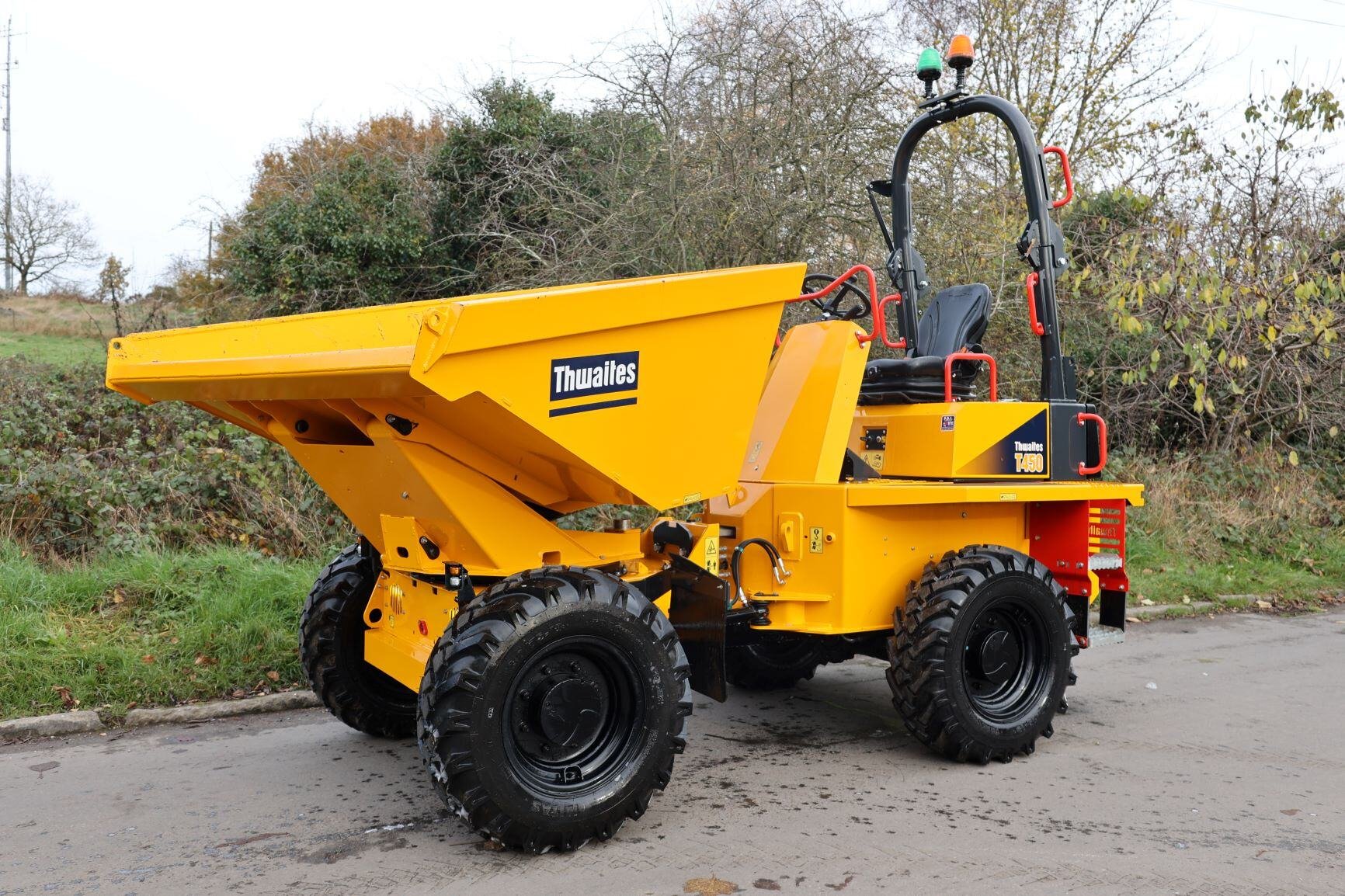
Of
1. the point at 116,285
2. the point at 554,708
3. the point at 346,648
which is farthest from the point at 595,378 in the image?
the point at 116,285

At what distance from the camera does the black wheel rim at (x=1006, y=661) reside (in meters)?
4.88

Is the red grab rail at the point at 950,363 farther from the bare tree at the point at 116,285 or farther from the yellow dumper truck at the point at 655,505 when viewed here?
the bare tree at the point at 116,285

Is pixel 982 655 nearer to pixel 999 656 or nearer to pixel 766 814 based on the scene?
pixel 999 656

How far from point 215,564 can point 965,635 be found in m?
4.39

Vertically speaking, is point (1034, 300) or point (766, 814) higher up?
point (1034, 300)

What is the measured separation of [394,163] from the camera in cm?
1386

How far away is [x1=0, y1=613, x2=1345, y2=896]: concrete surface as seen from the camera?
11.5 feet

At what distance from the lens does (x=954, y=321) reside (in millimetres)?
5410

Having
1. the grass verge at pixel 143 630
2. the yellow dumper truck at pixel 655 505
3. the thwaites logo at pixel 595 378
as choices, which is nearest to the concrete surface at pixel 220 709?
the grass verge at pixel 143 630

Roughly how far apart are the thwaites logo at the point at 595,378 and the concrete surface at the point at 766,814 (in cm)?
151

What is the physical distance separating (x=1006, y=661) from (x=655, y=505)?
1987 mm

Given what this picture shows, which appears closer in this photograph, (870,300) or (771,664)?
(870,300)

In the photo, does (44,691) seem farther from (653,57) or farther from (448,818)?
(653,57)

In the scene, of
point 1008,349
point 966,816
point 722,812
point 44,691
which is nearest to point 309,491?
point 44,691
